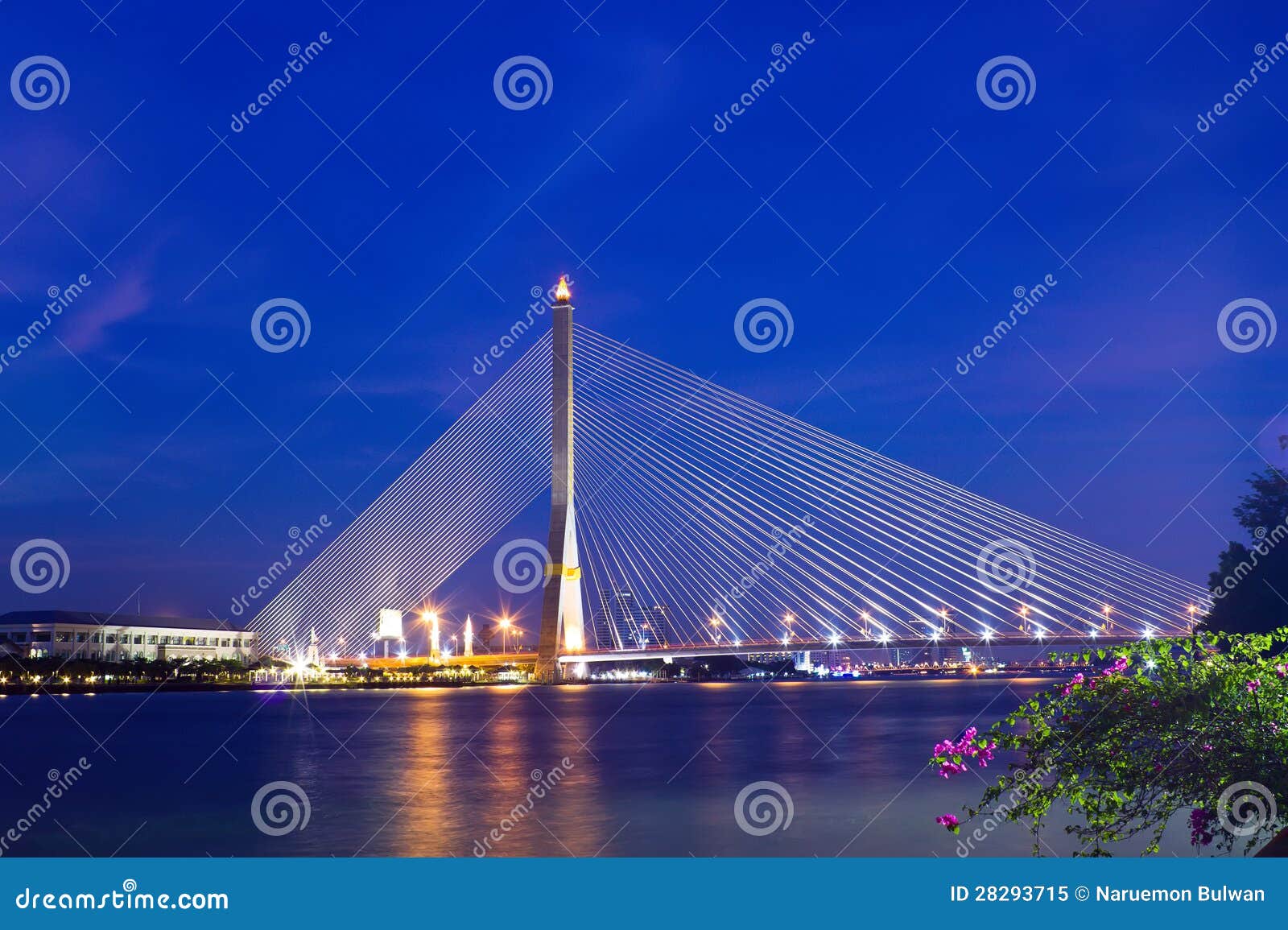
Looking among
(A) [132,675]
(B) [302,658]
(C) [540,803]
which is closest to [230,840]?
(C) [540,803]

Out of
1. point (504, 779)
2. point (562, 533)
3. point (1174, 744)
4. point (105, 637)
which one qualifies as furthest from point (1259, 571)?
point (105, 637)

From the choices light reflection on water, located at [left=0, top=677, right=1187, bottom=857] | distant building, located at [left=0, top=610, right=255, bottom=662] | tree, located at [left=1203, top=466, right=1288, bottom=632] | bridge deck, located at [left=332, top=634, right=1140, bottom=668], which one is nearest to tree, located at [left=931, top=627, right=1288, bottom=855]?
light reflection on water, located at [left=0, top=677, right=1187, bottom=857]

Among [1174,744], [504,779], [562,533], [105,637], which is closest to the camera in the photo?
[1174,744]

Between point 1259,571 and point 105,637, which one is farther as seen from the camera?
point 105,637

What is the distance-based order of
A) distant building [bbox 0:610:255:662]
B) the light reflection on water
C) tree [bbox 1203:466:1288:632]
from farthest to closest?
distant building [bbox 0:610:255:662]
tree [bbox 1203:466:1288:632]
the light reflection on water

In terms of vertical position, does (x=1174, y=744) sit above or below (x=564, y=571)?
below

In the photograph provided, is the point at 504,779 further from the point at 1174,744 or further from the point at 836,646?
the point at 836,646

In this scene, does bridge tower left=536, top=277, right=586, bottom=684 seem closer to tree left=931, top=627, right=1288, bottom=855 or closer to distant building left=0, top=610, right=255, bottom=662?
tree left=931, top=627, right=1288, bottom=855
